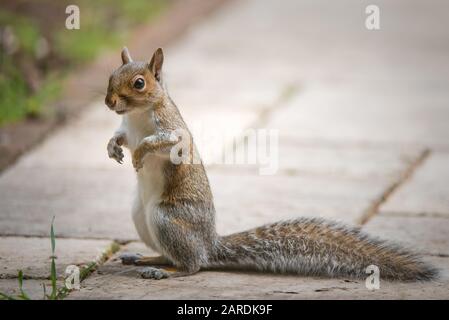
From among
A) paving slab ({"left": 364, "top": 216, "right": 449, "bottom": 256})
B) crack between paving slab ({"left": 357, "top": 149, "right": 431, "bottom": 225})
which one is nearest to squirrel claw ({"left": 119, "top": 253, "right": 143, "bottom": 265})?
paving slab ({"left": 364, "top": 216, "right": 449, "bottom": 256})

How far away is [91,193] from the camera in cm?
688

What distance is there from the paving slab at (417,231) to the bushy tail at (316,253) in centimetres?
64

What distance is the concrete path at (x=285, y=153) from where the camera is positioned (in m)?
5.29

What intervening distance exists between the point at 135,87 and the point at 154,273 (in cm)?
88

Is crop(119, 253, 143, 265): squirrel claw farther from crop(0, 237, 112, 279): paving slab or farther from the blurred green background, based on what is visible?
the blurred green background

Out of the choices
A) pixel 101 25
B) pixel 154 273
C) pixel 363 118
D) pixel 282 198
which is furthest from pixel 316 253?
pixel 101 25

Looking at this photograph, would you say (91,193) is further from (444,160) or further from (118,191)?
(444,160)

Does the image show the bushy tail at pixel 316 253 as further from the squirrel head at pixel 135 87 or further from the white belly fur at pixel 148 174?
the squirrel head at pixel 135 87

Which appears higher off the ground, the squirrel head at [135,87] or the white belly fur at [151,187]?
the squirrel head at [135,87]

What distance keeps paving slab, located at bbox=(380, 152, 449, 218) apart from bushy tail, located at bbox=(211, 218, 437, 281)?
137 centimetres

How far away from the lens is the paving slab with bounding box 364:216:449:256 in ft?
18.9

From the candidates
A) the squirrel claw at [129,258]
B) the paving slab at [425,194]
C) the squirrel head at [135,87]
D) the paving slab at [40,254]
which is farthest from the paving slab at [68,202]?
the paving slab at [425,194]
